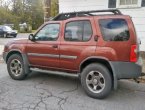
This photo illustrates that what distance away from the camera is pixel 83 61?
5207 millimetres

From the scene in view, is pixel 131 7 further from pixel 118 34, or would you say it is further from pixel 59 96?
pixel 59 96

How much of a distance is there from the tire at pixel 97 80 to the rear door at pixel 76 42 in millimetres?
324

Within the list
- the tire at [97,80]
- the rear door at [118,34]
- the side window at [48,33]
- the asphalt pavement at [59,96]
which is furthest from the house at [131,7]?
the tire at [97,80]

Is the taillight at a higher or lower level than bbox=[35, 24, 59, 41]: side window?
lower

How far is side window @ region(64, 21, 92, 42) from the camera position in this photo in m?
5.22

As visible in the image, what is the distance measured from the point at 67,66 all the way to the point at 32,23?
41.7 m

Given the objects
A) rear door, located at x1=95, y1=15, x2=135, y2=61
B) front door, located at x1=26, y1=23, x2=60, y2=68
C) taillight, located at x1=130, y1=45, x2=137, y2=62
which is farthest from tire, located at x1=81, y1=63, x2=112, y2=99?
front door, located at x1=26, y1=23, x2=60, y2=68

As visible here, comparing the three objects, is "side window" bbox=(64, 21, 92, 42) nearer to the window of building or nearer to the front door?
the front door

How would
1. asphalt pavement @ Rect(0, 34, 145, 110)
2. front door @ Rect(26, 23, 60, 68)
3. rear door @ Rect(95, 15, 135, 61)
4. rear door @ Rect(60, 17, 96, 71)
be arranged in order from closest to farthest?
asphalt pavement @ Rect(0, 34, 145, 110), rear door @ Rect(95, 15, 135, 61), rear door @ Rect(60, 17, 96, 71), front door @ Rect(26, 23, 60, 68)

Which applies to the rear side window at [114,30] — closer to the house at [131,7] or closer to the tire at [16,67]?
the tire at [16,67]

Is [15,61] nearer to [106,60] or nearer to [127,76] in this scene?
[106,60]

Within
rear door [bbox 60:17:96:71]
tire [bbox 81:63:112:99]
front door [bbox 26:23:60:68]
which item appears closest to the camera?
tire [bbox 81:63:112:99]

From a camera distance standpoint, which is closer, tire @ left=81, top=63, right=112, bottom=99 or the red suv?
the red suv

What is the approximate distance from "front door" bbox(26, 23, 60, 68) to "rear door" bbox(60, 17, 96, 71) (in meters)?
0.22
